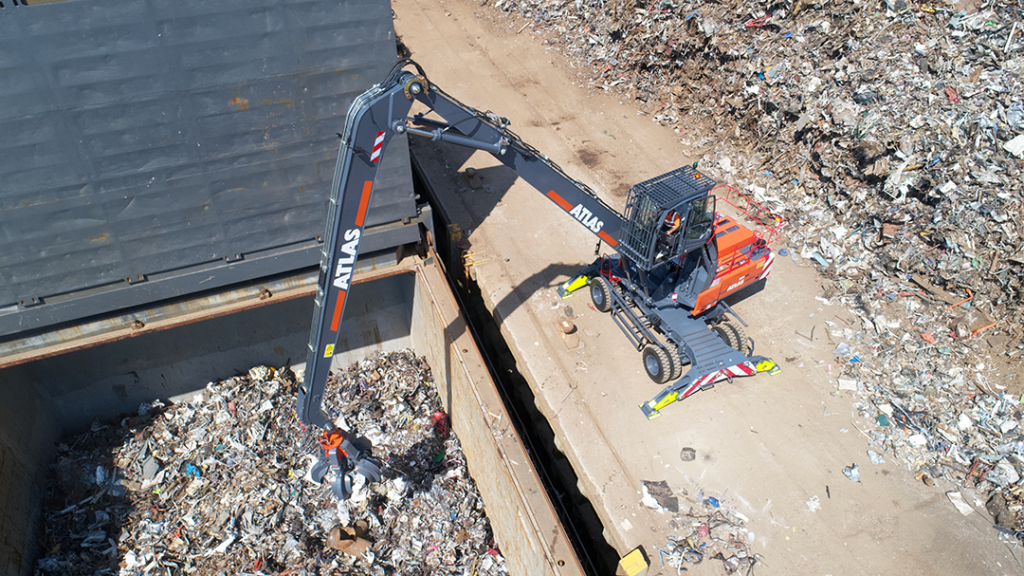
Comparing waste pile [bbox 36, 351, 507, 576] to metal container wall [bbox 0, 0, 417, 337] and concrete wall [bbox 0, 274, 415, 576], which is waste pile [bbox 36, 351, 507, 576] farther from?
metal container wall [bbox 0, 0, 417, 337]

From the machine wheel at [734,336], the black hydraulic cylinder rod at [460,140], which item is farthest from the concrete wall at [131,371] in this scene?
the machine wheel at [734,336]

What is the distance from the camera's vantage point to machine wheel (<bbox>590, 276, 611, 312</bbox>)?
9.86m

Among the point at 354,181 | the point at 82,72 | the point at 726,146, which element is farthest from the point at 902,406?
the point at 82,72

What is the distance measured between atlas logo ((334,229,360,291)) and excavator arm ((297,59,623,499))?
0.03 ft

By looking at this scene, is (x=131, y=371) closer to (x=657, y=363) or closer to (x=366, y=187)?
(x=366, y=187)

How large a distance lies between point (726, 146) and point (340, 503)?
34.7 feet

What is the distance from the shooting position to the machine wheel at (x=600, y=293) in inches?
388

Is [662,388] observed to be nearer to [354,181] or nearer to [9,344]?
[354,181]

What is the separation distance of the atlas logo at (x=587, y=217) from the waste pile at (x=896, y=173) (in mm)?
4370

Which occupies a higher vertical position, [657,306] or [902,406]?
[657,306]

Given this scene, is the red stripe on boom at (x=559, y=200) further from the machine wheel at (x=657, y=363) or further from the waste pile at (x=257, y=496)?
the waste pile at (x=257, y=496)

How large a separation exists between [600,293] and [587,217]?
5.85 feet

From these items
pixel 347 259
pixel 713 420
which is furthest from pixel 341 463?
pixel 713 420

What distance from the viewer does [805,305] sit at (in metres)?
10.3
